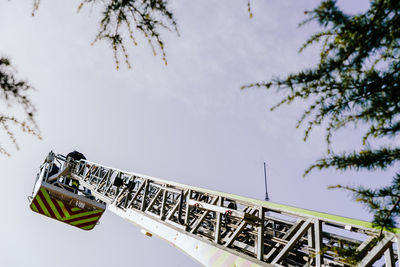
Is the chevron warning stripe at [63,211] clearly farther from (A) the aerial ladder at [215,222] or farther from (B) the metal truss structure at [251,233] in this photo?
(B) the metal truss structure at [251,233]

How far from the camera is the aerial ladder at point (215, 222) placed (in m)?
3.13

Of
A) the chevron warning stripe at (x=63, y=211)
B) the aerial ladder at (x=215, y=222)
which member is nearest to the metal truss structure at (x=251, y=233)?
the aerial ladder at (x=215, y=222)

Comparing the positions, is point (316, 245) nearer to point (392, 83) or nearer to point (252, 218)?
point (252, 218)

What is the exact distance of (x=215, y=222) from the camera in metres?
6.40

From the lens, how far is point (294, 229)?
12.6ft

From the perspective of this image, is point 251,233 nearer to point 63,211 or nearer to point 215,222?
point 215,222

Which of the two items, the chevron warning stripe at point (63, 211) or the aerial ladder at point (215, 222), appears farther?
the chevron warning stripe at point (63, 211)

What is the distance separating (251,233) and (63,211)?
18.3 feet

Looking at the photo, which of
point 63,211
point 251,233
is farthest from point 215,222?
point 63,211

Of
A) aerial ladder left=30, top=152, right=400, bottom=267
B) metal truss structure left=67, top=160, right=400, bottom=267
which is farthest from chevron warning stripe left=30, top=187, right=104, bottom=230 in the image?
metal truss structure left=67, top=160, right=400, bottom=267

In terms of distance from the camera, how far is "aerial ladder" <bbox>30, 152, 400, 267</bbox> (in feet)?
10.3

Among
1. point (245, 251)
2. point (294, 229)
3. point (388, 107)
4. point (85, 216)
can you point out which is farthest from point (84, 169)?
point (388, 107)

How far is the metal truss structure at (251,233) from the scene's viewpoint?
9.18 ft

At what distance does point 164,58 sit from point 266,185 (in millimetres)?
8948
